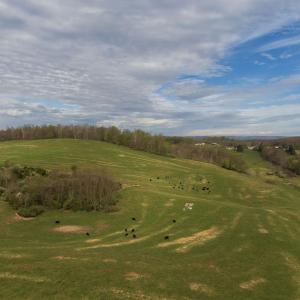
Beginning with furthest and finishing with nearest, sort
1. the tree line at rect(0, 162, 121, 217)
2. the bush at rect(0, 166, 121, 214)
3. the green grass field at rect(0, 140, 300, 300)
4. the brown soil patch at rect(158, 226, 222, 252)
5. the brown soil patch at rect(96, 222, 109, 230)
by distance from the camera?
Answer: 1. the bush at rect(0, 166, 121, 214)
2. the tree line at rect(0, 162, 121, 217)
3. the brown soil patch at rect(96, 222, 109, 230)
4. the brown soil patch at rect(158, 226, 222, 252)
5. the green grass field at rect(0, 140, 300, 300)

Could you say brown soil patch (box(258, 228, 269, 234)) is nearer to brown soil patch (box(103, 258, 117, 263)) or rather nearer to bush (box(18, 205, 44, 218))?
brown soil patch (box(103, 258, 117, 263))

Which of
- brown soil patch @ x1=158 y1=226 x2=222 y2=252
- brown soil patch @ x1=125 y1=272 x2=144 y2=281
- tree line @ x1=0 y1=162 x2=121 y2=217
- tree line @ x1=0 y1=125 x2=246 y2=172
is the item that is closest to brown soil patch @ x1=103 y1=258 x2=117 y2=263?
brown soil patch @ x1=125 y1=272 x2=144 y2=281

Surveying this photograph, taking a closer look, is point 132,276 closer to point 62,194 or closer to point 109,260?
point 109,260

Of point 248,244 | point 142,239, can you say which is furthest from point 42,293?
point 248,244

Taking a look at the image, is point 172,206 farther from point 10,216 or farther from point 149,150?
point 149,150

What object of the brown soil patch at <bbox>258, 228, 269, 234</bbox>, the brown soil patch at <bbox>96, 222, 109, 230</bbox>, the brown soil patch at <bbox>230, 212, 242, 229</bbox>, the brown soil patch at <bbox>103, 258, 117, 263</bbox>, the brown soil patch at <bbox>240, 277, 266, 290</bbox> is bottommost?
the brown soil patch at <bbox>96, 222, 109, 230</bbox>

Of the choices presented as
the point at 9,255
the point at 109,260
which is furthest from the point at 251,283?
the point at 9,255
